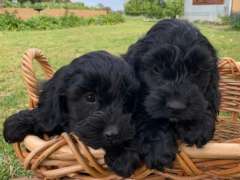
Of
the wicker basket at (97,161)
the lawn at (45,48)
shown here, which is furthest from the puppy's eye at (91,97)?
the lawn at (45,48)

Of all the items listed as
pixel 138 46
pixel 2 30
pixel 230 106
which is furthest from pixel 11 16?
pixel 138 46

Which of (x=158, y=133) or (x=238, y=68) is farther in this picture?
(x=238, y=68)

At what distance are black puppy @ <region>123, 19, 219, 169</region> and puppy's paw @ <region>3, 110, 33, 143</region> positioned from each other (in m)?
0.53

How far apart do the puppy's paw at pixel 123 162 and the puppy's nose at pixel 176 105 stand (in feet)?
0.87

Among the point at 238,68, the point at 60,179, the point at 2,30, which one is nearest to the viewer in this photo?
the point at 60,179

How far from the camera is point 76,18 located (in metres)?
13.3

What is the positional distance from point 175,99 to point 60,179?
0.56m

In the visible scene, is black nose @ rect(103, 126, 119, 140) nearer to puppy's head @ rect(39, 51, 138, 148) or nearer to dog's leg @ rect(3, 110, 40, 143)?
puppy's head @ rect(39, 51, 138, 148)

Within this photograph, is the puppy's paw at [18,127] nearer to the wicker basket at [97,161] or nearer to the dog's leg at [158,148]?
the wicker basket at [97,161]

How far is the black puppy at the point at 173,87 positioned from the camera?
1751 millimetres

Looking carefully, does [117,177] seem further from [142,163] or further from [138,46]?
[138,46]

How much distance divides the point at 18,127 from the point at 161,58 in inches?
27.7

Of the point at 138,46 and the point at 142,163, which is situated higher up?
the point at 138,46

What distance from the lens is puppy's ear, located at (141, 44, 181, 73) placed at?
82.7 inches
